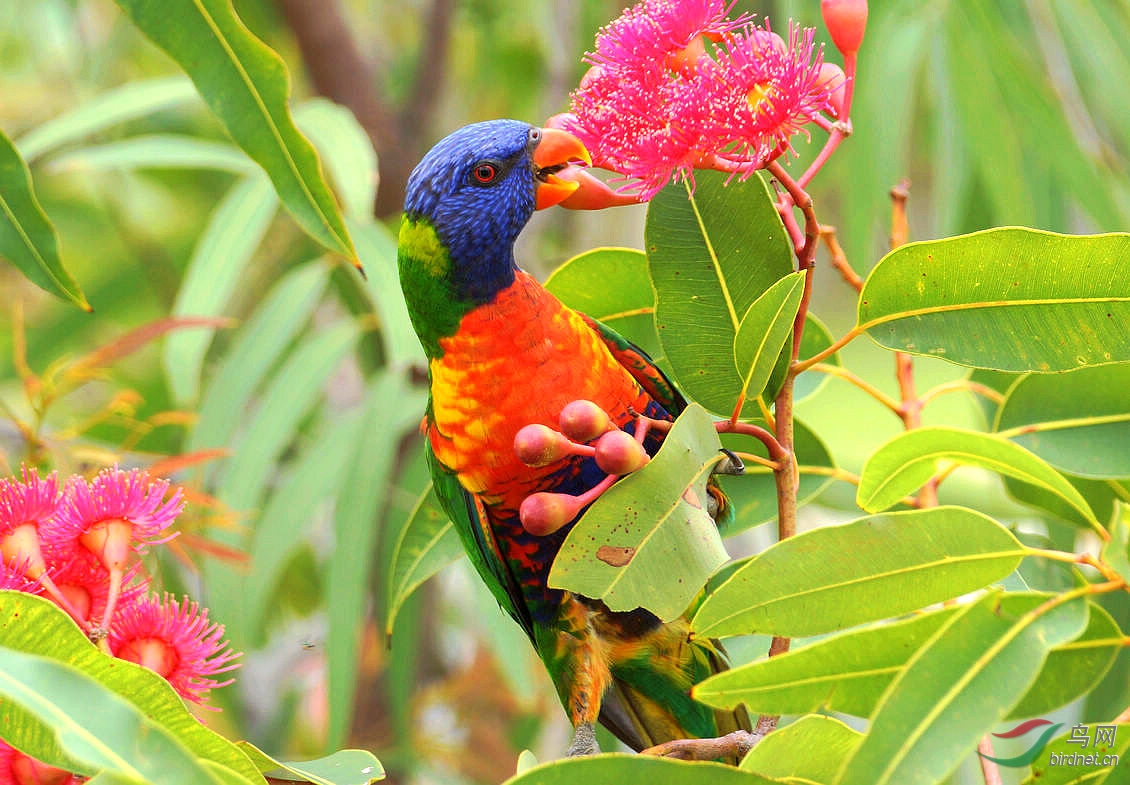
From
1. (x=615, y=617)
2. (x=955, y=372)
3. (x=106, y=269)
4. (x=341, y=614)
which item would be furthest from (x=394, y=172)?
(x=955, y=372)

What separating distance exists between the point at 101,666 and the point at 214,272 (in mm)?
993

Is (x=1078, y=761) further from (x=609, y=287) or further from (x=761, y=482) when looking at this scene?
(x=609, y=287)

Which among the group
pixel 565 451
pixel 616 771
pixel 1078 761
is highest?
pixel 565 451

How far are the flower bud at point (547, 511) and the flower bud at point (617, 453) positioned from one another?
33 millimetres

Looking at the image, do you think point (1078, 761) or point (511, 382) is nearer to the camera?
point (1078, 761)

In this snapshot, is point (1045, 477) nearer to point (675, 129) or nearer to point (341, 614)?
point (675, 129)

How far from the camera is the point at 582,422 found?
0.57 meters

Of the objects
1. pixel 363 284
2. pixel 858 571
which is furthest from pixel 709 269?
pixel 363 284

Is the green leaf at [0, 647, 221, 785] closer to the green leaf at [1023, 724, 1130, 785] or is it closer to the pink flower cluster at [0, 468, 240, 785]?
the pink flower cluster at [0, 468, 240, 785]

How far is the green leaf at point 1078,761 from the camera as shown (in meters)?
0.62

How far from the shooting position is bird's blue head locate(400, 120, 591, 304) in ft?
2.63

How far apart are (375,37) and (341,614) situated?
2076 mm

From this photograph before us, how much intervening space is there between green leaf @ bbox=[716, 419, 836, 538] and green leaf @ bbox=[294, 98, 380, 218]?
0.60 meters

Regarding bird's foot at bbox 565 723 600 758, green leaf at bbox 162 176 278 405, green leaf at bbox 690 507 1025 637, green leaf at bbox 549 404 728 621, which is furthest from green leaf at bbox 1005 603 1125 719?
green leaf at bbox 162 176 278 405
